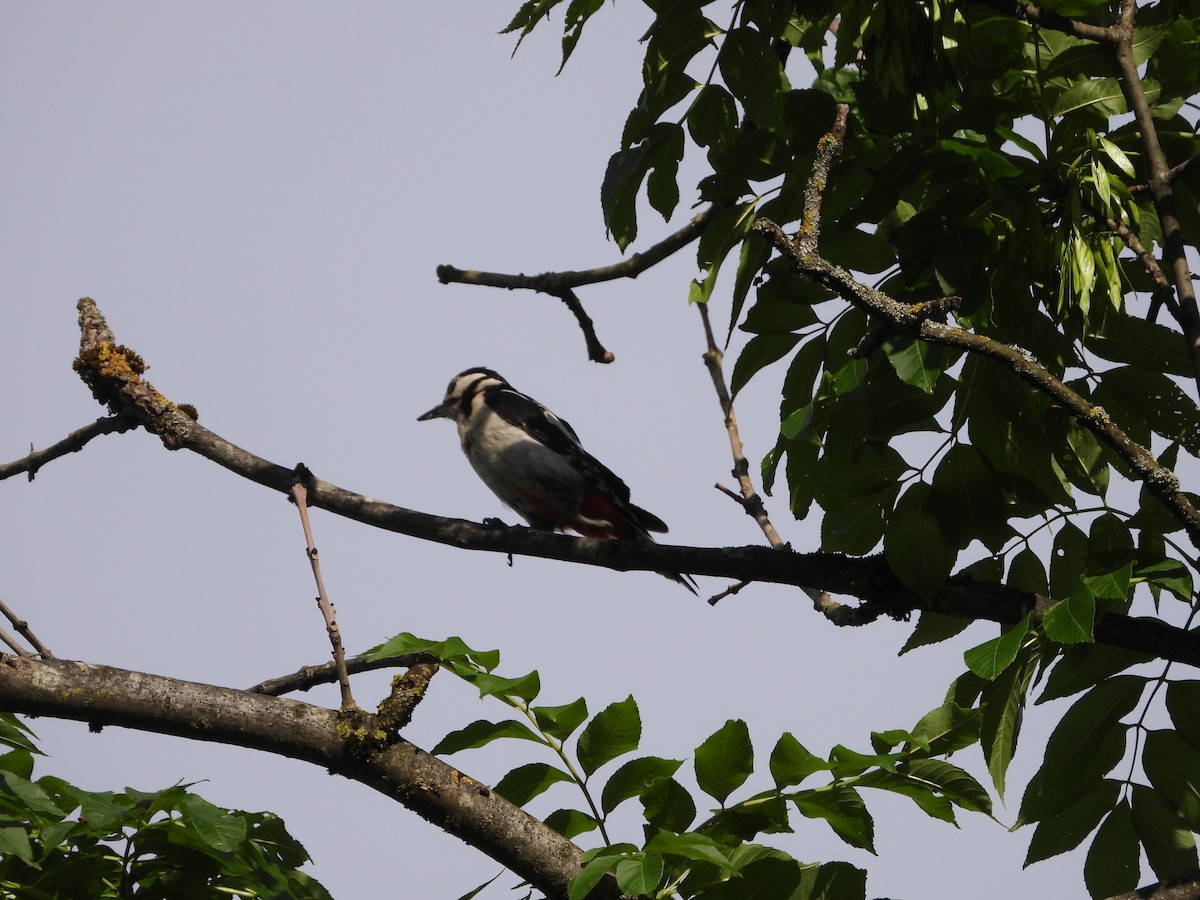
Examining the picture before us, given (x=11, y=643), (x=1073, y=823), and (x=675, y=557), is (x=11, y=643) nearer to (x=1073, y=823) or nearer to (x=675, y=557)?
(x=675, y=557)

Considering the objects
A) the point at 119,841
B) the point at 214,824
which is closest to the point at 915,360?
the point at 214,824

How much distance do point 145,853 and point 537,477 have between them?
14.4 ft

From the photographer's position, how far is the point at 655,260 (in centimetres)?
420

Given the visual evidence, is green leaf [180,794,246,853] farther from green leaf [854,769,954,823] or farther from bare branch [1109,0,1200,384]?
bare branch [1109,0,1200,384]

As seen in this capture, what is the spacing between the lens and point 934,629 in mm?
3262

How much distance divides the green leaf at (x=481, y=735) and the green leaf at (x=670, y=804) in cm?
26

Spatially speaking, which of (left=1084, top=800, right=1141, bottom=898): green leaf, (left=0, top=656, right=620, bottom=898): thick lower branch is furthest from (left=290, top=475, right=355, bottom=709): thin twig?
(left=1084, top=800, right=1141, bottom=898): green leaf

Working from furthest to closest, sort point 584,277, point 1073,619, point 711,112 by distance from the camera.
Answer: point 584,277 < point 711,112 < point 1073,619

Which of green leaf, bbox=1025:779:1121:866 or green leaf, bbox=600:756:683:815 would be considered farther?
green leaf, bbox=1025:779:1121:866

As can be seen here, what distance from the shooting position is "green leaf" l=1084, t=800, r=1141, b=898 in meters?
2.80

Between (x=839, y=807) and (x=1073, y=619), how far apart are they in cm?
60

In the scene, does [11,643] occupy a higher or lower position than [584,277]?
lower

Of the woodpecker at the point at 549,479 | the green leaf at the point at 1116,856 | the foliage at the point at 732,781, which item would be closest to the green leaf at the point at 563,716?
the foliage at the point at 732,781

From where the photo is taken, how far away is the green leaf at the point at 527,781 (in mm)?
2549
